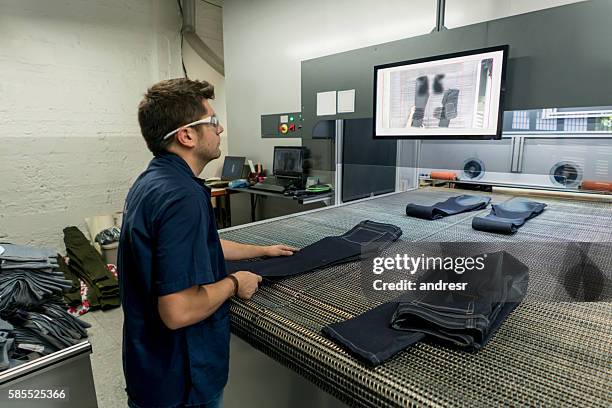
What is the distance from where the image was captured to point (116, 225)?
374cm

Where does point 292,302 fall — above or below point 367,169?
below

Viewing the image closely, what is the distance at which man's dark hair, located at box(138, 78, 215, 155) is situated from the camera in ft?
3.29

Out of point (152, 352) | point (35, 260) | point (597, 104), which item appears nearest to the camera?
point (152, 352)

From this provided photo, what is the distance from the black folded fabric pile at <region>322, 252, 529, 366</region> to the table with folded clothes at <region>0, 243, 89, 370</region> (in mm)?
1241

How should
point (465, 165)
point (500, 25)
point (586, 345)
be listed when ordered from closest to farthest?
point (586, 345), point (500, 25), point (465, 165)

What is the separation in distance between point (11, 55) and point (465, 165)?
397cm

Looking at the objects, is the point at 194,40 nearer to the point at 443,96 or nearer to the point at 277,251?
the point at 443,96

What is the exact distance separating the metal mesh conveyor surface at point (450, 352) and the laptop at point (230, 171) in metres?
2.87

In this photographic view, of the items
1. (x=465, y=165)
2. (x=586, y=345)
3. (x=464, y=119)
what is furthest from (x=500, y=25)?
(x=586, y=345)

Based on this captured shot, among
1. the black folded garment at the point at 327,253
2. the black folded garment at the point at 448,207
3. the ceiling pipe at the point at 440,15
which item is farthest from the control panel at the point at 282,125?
the black folded garment at the point at 327,253

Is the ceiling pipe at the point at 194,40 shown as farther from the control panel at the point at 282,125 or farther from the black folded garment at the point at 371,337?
the black folded garment at the point at 371,337

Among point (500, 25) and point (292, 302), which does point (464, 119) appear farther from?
point (292, 302)

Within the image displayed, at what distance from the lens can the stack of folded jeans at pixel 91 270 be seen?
114 inches

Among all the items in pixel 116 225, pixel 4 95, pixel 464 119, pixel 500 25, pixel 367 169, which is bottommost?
pixel 116 225
